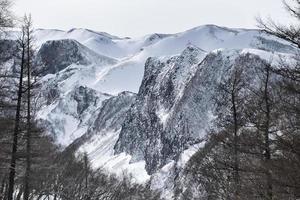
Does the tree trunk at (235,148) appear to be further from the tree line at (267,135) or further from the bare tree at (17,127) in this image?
the bare tree at (17,127)

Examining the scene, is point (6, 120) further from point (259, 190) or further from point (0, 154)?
point (259, 190)

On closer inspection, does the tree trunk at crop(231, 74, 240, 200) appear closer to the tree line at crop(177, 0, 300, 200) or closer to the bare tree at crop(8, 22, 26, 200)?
the tree line at crop(177, 0, 300, 200)

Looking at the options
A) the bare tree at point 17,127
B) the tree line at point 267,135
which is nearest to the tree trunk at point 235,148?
the tree line at point 267,135

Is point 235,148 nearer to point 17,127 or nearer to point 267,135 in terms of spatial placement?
point 267,135

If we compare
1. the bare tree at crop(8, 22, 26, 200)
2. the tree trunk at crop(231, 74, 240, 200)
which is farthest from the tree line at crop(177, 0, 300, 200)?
the bare tree at crop(8, 22, 26, 200)

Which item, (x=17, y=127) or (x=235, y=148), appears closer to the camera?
(x=235, y=148)

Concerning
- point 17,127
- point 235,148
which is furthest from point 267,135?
point 17,127

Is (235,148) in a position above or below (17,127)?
above

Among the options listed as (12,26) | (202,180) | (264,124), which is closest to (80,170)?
(202,180)

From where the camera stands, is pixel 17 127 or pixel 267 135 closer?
pixel 267 135

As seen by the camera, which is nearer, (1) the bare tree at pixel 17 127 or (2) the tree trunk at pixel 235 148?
(2) the tree trunk at pixel 235 148

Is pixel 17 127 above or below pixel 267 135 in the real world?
below
